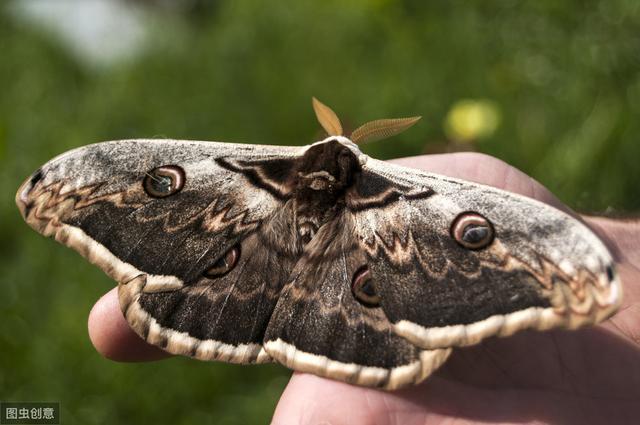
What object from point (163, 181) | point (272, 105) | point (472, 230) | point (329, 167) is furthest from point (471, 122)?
point (163, 181)

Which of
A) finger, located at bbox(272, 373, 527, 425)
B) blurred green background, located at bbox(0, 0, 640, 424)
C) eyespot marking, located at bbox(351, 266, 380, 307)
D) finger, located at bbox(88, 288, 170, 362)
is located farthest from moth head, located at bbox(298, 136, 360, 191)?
blurred green background, located at bbox(0, 0, 640, 424)

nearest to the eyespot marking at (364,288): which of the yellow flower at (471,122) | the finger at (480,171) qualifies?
the finger at (480,171)

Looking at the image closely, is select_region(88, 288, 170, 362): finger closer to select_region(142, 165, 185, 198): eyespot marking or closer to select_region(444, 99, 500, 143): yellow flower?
select_region(142, 165, 185, 198): eyespot marking

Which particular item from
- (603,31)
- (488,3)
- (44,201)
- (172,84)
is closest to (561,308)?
(44,201)

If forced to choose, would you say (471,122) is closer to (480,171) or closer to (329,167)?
(480,171)

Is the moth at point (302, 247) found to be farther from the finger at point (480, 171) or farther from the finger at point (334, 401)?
the finger at point (480, 171)

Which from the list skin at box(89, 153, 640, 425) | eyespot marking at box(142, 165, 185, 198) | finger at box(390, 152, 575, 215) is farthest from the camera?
finger at box(390, 152, 575, 215)
